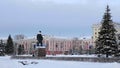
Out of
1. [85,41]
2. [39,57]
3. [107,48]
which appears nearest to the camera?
[107,48]

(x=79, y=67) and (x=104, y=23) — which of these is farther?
(x=104, y=23)

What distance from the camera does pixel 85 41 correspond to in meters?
Answer: 161

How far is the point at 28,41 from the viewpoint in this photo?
6491 inches

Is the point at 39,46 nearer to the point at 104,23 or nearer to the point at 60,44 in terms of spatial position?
the point at 104,23

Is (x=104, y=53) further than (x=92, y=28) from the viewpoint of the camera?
No

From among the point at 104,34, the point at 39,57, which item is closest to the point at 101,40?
the point at 104,34

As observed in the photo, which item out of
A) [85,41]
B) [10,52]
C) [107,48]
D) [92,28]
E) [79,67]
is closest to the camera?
[79,67]

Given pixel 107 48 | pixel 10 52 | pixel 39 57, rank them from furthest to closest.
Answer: pixel 10 52 < pixel 39 57 < pixel 107 48

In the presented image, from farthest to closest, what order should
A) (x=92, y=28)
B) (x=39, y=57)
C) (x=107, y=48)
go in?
(x=92, y=28), (x=39, y=57), (x=107, y=48)

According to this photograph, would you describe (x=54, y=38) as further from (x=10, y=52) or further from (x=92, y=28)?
(x=10, y=52)

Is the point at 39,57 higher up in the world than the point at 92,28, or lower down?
lower down

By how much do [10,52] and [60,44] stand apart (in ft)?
246

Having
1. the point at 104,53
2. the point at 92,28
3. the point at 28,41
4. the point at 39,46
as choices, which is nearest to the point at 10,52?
the point at 39,46

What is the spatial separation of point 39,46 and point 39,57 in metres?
2.47
